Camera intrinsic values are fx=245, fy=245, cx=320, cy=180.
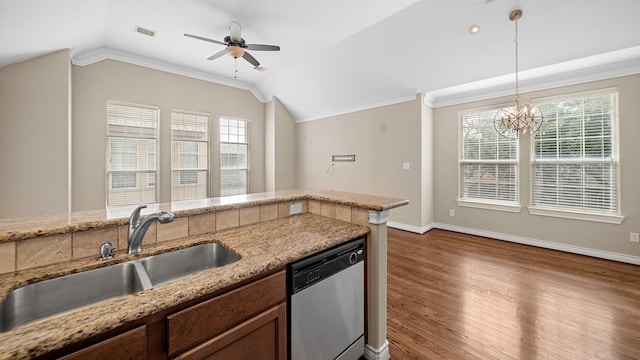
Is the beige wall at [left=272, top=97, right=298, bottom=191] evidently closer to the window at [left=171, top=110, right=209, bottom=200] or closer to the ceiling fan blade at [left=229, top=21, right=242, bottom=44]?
the window at [left=171, top=110, right=209, bottom=200]

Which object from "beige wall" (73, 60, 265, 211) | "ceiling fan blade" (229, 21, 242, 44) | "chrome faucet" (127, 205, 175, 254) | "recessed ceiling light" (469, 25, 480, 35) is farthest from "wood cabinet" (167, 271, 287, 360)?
"beige wall" (73, 60, 265, 211)

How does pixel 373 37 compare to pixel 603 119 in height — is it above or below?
above

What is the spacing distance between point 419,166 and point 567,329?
9.51 ft

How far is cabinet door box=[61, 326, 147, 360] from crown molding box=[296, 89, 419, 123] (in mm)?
4803

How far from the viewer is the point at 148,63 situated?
15.2ft

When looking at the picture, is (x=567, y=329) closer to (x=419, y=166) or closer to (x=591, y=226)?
(x=591, y=226)

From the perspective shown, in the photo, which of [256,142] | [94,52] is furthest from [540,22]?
[94,52]

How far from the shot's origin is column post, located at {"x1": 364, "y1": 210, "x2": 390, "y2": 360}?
160 centimetres

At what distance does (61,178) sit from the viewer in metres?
3.44

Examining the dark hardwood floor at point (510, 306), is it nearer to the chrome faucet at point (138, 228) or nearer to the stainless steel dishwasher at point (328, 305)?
the stainless steel dishwasher at point (328, 305)

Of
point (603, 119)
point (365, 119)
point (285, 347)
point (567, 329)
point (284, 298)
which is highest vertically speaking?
point (365, 119)

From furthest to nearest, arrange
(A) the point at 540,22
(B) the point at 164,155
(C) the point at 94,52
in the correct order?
1. (B) the point at 164,155
2. (C) the point at 94,52
3. (A) the point at 540,22

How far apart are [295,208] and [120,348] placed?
1.38m

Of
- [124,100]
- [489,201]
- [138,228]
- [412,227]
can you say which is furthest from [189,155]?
[489,201]
